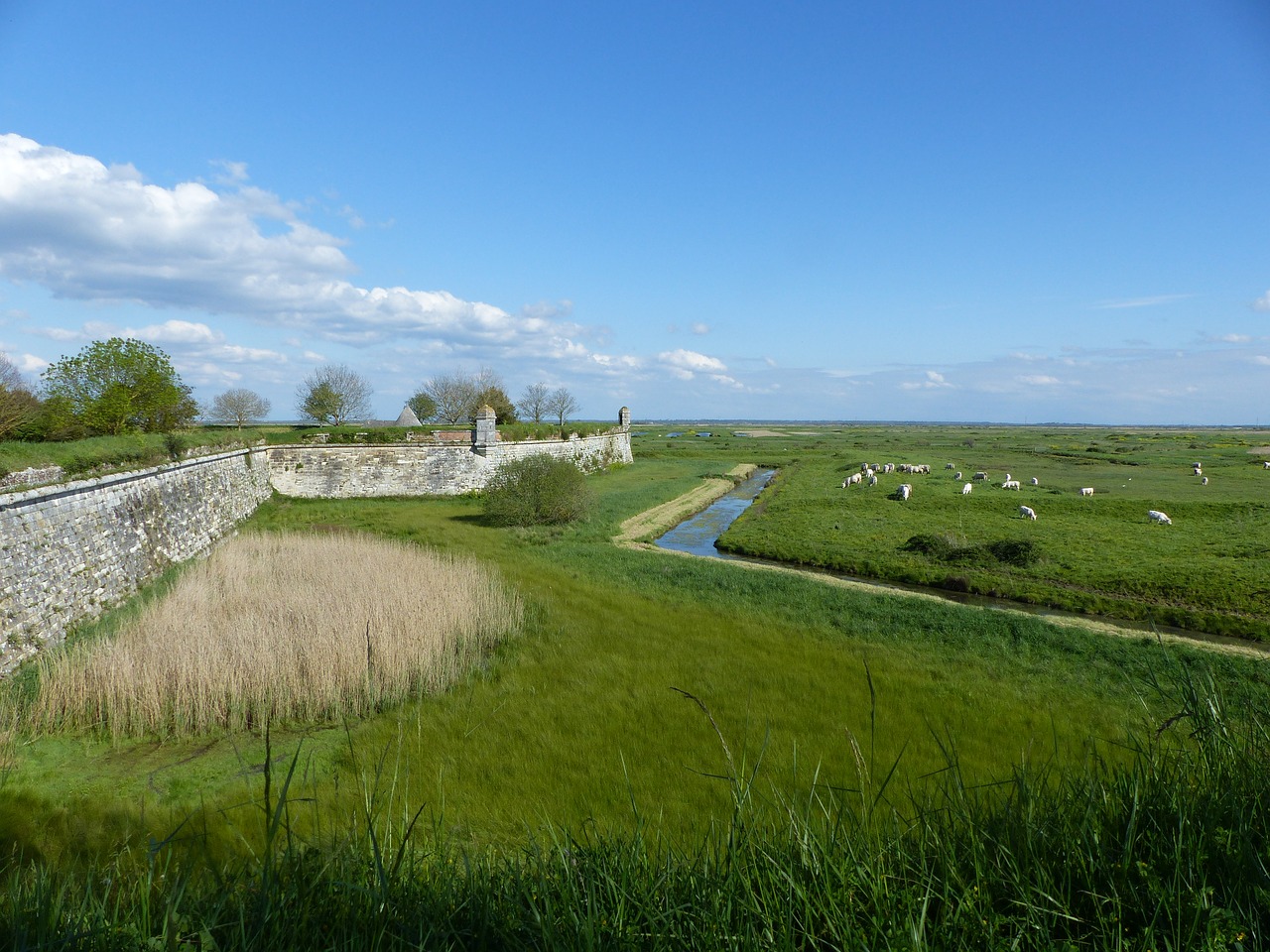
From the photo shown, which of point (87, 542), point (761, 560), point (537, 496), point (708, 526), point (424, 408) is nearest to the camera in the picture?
point (87, 542)

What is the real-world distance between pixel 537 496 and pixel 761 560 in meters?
9.63

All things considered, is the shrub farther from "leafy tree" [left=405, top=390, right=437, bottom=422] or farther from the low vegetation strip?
"leafy tree" [left=405, top=390, right=437, bottom=422]

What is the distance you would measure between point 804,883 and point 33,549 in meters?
12.9

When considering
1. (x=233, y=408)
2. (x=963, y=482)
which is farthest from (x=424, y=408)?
(x=963, y=482)

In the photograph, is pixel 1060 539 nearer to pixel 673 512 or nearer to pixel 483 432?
pixel 673 512

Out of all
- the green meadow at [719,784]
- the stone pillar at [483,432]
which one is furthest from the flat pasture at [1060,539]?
the stone pillar at [483,432]

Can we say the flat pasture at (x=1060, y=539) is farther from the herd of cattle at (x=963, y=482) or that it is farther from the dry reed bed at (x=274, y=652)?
the dry reed bed at (x=274, y=652)

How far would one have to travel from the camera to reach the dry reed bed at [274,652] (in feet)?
26.4

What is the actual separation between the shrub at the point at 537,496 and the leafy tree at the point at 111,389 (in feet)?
43.1

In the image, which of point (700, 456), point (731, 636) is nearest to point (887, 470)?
point (700, 456)

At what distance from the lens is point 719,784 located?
6602mm

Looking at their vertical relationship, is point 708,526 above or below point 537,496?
below

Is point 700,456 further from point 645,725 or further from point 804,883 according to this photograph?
point 804,883

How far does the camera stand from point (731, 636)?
12.0 m
